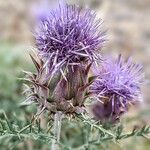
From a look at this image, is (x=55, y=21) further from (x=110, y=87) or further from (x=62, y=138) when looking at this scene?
(x=62, y=138)

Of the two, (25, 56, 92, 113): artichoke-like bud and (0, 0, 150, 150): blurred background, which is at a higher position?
(0, 0, 150, 150): blurred background

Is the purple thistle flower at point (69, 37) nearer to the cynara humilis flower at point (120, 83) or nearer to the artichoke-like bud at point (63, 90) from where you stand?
the artichoke-like bud at point (63, 90)

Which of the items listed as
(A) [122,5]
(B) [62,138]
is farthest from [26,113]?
(A) [122,5]

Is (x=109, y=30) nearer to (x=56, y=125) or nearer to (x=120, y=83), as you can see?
(x=120, y=83)

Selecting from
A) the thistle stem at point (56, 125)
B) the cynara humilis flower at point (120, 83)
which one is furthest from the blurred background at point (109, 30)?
the thistle stem at point (56, 125)

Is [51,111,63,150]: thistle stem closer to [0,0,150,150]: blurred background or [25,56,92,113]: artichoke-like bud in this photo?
[25,56,92,113]: artichoke-like bud

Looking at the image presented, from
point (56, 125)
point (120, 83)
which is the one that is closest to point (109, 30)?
point (120, 83)

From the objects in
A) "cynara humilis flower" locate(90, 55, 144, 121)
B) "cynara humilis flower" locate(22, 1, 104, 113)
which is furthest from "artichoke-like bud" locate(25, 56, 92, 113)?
"cynara humilis flower" locate(90, 55, 144, 121)
